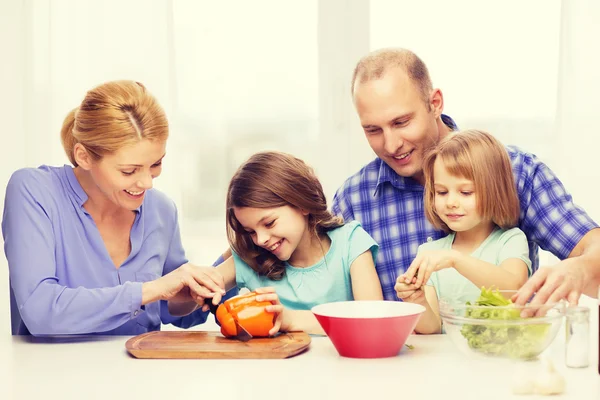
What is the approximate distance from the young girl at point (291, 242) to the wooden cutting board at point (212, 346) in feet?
0.80

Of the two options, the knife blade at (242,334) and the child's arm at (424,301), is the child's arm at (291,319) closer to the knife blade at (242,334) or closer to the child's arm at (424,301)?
the knife blade at (242,334)

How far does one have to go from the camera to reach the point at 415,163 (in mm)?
2266

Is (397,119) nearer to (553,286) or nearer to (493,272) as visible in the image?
(493,272)

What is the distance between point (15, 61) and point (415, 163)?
1.97m

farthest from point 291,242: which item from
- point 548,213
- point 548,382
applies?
point 548,382

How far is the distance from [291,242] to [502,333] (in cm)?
70

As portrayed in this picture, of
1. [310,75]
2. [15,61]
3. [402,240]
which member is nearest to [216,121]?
[310,75]

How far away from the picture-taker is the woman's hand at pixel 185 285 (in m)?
1.86

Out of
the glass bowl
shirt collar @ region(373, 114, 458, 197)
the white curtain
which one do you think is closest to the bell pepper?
the glass bowl

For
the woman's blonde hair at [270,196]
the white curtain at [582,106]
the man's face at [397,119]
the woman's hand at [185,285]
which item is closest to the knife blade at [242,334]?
the woman's hand at [185,285]

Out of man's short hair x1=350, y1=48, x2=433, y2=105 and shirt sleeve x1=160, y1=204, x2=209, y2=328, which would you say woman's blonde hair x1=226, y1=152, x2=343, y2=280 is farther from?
man's short hair x1=350, y1=48, x2=433, y2=105

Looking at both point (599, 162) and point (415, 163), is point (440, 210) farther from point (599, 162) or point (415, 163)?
point (599, 162)

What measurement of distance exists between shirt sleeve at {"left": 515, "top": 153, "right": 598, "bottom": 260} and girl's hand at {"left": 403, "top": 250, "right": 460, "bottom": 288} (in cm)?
54

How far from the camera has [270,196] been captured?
2.02 meters
